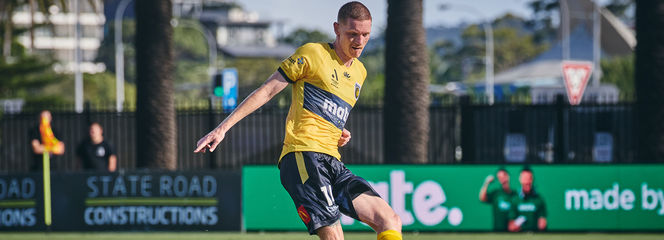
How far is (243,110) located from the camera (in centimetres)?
595

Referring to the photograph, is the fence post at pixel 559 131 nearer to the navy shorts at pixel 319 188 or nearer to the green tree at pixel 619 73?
the navy shorts at pixel 319 188

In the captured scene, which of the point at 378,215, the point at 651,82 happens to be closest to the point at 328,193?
the point at 378,215

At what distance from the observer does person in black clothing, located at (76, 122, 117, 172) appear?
15.1m

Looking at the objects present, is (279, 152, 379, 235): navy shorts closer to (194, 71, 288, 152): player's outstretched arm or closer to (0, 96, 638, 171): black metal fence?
(194, 71, 288, 152): player's outstretched arm

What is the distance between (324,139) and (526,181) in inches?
291

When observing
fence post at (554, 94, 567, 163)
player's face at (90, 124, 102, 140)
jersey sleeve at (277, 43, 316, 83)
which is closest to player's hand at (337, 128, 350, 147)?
jersey sleeve at (277, 43, 316, 83)

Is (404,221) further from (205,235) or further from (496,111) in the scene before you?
(496,111)

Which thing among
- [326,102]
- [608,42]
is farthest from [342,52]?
[608,42]

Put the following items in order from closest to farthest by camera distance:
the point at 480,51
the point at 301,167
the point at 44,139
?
the point at 301,167, the point at 44,139, the point at 480,51

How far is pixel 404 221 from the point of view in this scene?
13328mm

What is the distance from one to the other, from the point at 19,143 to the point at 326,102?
16.5 m

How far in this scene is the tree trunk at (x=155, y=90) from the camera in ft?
56.3

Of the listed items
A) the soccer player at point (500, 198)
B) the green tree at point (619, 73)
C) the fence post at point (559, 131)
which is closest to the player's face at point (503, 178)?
the soccer player at point (500, 198)

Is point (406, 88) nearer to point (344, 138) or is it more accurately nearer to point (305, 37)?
point (344, 138)
